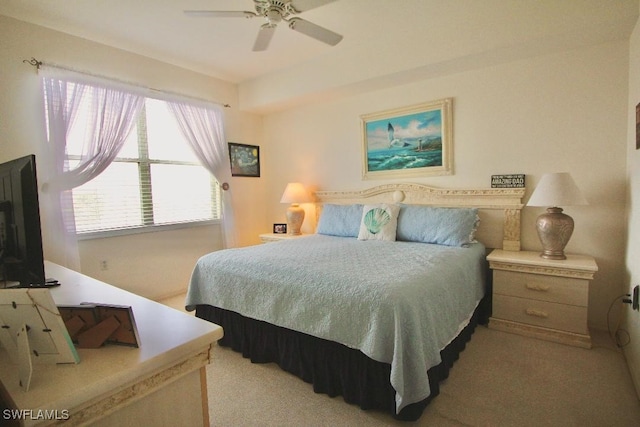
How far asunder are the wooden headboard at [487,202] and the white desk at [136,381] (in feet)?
9.40

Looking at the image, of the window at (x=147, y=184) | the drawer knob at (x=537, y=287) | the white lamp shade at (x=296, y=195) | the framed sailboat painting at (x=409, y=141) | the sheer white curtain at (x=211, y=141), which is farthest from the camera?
the white lamp shade at (x=296, y=195)

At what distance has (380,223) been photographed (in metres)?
3.19

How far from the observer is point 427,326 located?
1647 mm

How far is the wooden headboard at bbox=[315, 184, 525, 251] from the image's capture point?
291 centimetres

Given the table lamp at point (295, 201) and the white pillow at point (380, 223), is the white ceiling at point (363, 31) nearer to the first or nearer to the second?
the table lamp at point (295, 201)

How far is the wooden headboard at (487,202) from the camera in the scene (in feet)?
9.55

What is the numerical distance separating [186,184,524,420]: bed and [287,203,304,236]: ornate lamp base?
888 mm

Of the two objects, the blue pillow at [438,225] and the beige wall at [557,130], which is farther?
the blue pillow at [438,225]

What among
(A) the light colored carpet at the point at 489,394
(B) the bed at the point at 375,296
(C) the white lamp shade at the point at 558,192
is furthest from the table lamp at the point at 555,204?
(A) the light colored carpet at the point at 489,394

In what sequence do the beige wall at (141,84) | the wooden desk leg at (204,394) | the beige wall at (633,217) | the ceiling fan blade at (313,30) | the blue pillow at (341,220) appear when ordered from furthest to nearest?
the blue pillow at (341,220), the beige wall at (141,84), the ceiling fan blade at (313,30), the beige wall at (633,217), the wooden desk leg at (204,394)

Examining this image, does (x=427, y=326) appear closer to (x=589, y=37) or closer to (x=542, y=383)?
(x=542, y=383)

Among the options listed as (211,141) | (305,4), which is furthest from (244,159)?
(305,4)

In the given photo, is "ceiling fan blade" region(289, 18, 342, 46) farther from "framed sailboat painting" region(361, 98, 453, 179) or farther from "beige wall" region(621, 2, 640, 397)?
"beige wall" region(621, 2, 640, 397)

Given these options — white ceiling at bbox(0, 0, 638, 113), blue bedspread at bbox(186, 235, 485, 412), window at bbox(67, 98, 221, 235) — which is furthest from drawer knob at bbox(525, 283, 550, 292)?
window at bbox(67, 98, 221, 235)
